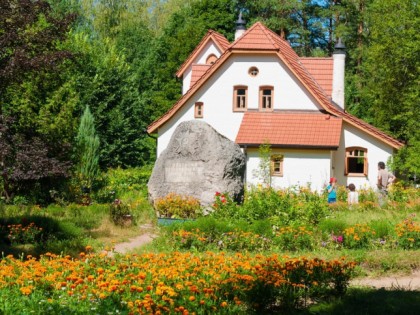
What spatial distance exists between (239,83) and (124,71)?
40.5 ft

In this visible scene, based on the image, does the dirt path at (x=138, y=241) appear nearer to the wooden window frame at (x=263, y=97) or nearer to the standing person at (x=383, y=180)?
the standing person at (x=383, y=180)

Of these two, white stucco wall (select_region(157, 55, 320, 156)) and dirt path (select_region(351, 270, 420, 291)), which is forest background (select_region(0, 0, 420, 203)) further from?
dirt path (select_region(351, 270, 420, 291))

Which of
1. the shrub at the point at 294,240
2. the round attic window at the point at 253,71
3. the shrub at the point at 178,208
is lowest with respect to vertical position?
the shrub at the point at 294,240

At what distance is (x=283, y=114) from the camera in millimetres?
30141

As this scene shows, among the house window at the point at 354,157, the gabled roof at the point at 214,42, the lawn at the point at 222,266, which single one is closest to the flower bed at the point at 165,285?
the lawn at the point at 222,266

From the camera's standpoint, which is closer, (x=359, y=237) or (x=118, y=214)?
(x=359, y=237)

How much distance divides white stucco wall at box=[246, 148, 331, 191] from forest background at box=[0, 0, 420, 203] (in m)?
3.23

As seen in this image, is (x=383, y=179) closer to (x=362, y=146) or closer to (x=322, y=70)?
(x=362, y=146)

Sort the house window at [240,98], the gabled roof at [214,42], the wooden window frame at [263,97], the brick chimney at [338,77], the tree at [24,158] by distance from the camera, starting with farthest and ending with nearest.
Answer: the gabled roof at [214,42]
the brick chimney at [338,77]
the house window at [240,98]
the wooden window frame at [263,97]
the tree at [24,158]

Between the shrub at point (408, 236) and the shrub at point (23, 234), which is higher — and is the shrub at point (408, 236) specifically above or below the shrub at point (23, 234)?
above

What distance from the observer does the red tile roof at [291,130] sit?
2836 cm

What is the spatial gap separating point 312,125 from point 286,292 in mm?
20806

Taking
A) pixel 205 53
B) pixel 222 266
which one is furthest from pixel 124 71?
pixel 222 266

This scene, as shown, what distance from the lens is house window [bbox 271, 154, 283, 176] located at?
29.0 m
